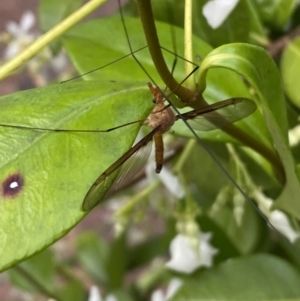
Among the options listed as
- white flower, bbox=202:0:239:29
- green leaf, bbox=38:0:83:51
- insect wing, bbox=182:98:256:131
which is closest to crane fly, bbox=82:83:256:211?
insect wing, bbox=182:98:256:131

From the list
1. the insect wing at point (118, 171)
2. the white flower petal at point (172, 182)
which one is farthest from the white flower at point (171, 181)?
the insect wing at point (118, 171)

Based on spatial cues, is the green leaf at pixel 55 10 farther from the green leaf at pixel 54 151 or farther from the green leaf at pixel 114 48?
the green leaf at pixel 54 151

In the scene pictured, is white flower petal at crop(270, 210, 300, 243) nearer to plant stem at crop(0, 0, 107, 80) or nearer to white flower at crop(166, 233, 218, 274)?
white flower at crop(166, 233, 218, 274)

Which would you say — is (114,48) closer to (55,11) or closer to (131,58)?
(131,58)

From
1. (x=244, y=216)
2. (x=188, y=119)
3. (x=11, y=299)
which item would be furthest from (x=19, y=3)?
(x=188, y=119)

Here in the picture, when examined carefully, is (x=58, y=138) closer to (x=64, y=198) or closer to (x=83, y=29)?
(x=64, y=198)

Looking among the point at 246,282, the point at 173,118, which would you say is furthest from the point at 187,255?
the point at 173,118
